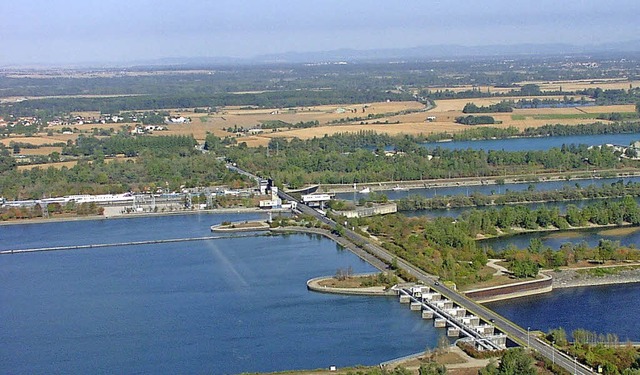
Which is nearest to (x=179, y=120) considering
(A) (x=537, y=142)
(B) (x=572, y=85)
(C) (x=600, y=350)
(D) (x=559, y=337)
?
(A) (x=537, y=142)

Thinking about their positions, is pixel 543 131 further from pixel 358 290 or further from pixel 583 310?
pixel 583 310

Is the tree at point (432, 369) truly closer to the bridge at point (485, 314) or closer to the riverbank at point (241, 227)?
the bridge at point (485, 314)

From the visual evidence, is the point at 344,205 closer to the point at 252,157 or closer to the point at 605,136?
the point at 252,157

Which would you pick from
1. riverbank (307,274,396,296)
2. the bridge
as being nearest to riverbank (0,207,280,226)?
the bridge

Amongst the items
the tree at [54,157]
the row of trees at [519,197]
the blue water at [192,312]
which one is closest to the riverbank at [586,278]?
the blue water at [192,312]

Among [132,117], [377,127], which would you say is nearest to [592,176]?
[377,127]

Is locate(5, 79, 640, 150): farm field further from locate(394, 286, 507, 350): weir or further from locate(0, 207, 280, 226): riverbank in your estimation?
locate(394, 286, 507, 350): weir
